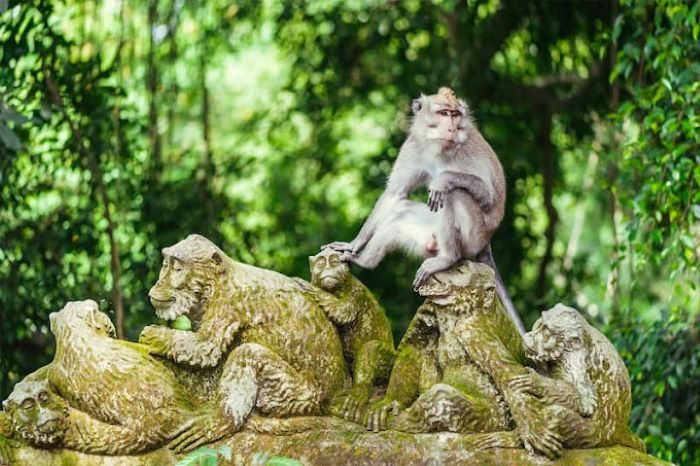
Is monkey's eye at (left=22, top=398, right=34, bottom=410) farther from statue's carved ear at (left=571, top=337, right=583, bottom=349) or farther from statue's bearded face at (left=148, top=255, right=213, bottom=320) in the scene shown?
statue's carved ear at (left=571, top=337, right=583, bottom=349)

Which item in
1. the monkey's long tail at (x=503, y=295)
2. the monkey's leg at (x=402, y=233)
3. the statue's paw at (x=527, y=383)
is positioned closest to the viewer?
the statue's paw at (x=527, y=383)

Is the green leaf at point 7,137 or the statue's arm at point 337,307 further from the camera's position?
the green leaf at point 7,137

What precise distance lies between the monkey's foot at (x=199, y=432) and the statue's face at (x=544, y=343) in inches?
54.9

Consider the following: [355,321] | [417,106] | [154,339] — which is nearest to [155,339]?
[154,339]

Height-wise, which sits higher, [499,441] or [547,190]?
[547,190]

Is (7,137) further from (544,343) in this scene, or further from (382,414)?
(544,343)

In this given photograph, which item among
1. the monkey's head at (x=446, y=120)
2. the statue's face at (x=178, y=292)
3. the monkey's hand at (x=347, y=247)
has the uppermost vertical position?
the monkey's head at (x=446, y=120)

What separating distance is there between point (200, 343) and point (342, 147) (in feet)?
31.0

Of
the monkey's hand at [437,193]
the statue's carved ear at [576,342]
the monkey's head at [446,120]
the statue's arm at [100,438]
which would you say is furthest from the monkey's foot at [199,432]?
the monkey's head at [446,120]

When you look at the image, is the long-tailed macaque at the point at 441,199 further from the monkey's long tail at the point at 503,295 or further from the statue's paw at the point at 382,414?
the statue's paw at the point at 382,414

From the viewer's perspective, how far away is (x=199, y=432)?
571cm

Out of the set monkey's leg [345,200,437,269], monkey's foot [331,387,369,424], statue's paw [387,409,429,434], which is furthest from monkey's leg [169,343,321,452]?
monkey's leg [345,200,437,269]

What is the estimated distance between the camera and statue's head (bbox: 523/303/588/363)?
580cm

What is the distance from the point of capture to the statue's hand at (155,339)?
596 cm
